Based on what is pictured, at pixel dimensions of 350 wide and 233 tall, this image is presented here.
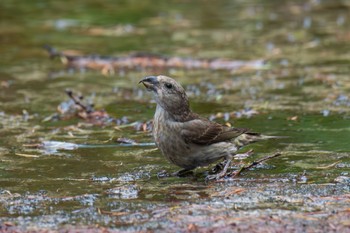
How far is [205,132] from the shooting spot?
6867 millimetres

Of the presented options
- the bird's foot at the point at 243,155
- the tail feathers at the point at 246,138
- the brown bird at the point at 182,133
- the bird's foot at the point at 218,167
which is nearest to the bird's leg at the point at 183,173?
the brown bird at the point at 182,133

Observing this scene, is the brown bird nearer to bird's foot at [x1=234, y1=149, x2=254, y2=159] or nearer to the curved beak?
the curved beak

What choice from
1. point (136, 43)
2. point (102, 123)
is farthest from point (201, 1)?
point (102, 123)

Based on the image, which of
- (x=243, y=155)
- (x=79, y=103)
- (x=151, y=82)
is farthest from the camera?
(x=79, y=103)

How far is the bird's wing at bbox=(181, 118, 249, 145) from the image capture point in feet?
22.1

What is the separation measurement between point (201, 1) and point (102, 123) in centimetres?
1152

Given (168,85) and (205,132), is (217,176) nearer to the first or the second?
(205,132)

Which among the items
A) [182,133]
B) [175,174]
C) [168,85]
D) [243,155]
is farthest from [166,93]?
[243,155]

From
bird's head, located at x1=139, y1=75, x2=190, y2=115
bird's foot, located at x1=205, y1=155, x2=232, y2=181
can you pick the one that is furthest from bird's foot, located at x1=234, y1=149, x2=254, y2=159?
bird's head, located at x1=139, y1=75, x2=190, y2=115

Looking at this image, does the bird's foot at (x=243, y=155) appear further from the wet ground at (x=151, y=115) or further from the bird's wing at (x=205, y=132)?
the bird's wing at (x=205, y=132)

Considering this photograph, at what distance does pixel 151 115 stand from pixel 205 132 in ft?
9.20

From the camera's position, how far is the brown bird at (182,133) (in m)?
6.68

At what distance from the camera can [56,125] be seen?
29.9 feet

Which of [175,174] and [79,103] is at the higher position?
[79,103]
